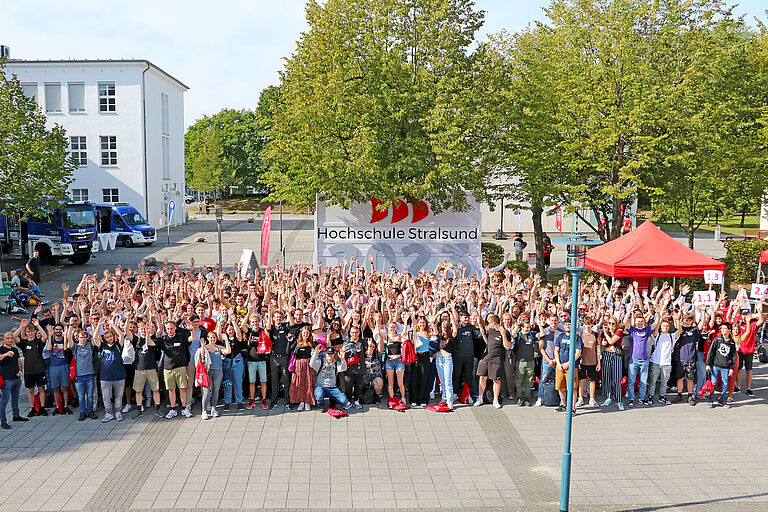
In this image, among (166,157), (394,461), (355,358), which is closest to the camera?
(394,461)

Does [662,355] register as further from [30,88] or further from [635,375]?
[30,88]

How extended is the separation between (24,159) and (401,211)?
14.7 metres

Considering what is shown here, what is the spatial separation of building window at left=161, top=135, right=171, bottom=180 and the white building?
3587mm

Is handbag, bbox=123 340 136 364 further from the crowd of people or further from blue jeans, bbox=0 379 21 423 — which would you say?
blue jeans, bbox=0 379 21 423

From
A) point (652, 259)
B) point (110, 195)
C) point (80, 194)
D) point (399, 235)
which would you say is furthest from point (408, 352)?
point (80, 194)

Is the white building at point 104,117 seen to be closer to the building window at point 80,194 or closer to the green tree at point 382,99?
the building window at point 80,194

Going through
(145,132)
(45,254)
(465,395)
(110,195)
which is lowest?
(465,395)

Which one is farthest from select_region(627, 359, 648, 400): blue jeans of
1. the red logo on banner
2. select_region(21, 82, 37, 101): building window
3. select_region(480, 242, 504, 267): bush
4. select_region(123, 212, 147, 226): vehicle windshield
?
select_region(21, 82, 37, 101): building window

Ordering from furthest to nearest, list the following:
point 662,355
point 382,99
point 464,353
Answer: point 382,99, point 464,353, point 662,355

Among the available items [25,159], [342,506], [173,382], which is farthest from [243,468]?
[25,159]

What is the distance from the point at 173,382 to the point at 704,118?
1748 cm

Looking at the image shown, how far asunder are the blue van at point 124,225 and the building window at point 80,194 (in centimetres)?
914

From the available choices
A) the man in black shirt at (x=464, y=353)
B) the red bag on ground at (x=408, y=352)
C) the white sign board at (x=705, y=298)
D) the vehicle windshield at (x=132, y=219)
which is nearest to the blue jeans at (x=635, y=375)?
the man in black shirt at (x=464, y=353)

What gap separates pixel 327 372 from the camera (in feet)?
37.5
